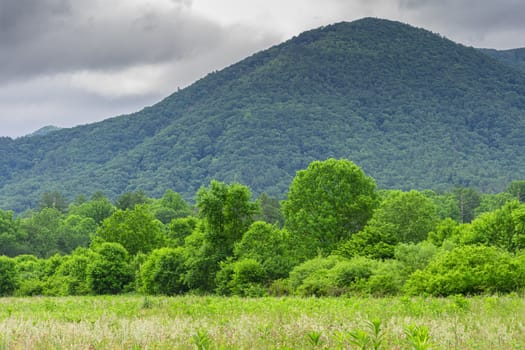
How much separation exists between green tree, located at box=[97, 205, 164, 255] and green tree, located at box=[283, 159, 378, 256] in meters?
24.3

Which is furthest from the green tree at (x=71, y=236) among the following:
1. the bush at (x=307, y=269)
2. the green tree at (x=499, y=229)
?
the green tree at (x=499, y=229)

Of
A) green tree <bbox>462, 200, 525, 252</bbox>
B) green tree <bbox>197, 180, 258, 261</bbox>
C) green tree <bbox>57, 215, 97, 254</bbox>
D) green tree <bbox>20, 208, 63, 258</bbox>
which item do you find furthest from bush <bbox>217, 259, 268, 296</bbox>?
green tree <bbox>20, 208, 63, 258</bbox>

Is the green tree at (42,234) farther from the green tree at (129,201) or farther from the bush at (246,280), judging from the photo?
the bush at (246,280)

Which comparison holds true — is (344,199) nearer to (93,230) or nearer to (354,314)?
(354,314)

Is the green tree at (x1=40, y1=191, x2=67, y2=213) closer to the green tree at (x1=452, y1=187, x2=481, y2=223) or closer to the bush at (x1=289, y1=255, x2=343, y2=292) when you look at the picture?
the green tree at (x1=452, y1=187, x2=481, y2=223)

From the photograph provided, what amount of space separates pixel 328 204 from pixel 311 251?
4.29m

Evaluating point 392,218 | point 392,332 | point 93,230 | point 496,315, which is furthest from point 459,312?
point 93,230

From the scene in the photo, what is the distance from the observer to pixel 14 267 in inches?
2753

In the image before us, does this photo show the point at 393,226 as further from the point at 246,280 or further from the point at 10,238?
the point at 10,238

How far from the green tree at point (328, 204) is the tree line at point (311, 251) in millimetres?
94

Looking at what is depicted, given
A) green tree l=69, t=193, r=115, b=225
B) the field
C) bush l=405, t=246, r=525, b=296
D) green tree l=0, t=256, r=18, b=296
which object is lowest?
green tree l=0, t=256, r=18, b=296

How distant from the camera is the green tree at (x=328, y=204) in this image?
170 feet

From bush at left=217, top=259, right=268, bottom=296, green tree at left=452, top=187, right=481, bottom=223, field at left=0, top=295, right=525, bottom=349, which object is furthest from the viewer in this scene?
green tree at left=452, top=187, right=481, bottom=223

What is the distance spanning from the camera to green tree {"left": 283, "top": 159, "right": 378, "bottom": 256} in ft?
170
